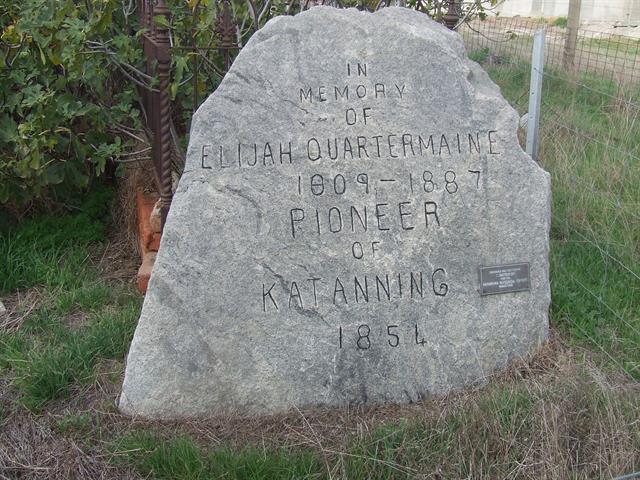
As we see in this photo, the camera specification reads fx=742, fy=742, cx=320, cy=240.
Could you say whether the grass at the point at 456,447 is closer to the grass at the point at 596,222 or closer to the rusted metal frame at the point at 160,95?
the grass at the point at 596,222

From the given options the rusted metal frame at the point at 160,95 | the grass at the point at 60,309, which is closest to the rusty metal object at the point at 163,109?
the rusted metal frame at the point at 160,95

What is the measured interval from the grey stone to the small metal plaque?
0.03 metres

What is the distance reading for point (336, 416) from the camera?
297 cm

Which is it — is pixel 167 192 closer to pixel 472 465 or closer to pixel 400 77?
pixel 400 77

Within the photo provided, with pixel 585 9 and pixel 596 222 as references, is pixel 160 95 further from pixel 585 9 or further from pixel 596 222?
pixel 585 9

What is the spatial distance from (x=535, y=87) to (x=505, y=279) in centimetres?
129

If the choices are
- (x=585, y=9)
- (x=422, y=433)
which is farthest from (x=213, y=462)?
(x=585, y=9)

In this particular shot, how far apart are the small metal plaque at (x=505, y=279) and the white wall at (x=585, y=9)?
15.4 metres

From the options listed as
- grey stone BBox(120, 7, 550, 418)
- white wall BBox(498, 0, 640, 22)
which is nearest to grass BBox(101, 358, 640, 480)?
grey stone BBox(120, 7, 550, 418)

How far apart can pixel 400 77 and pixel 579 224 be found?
5.92ft

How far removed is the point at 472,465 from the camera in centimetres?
266

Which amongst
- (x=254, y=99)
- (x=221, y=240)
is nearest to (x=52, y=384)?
(x=221, y=240)

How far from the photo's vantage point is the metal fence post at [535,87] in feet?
12.7

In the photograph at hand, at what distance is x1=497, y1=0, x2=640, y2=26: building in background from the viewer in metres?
17.8
